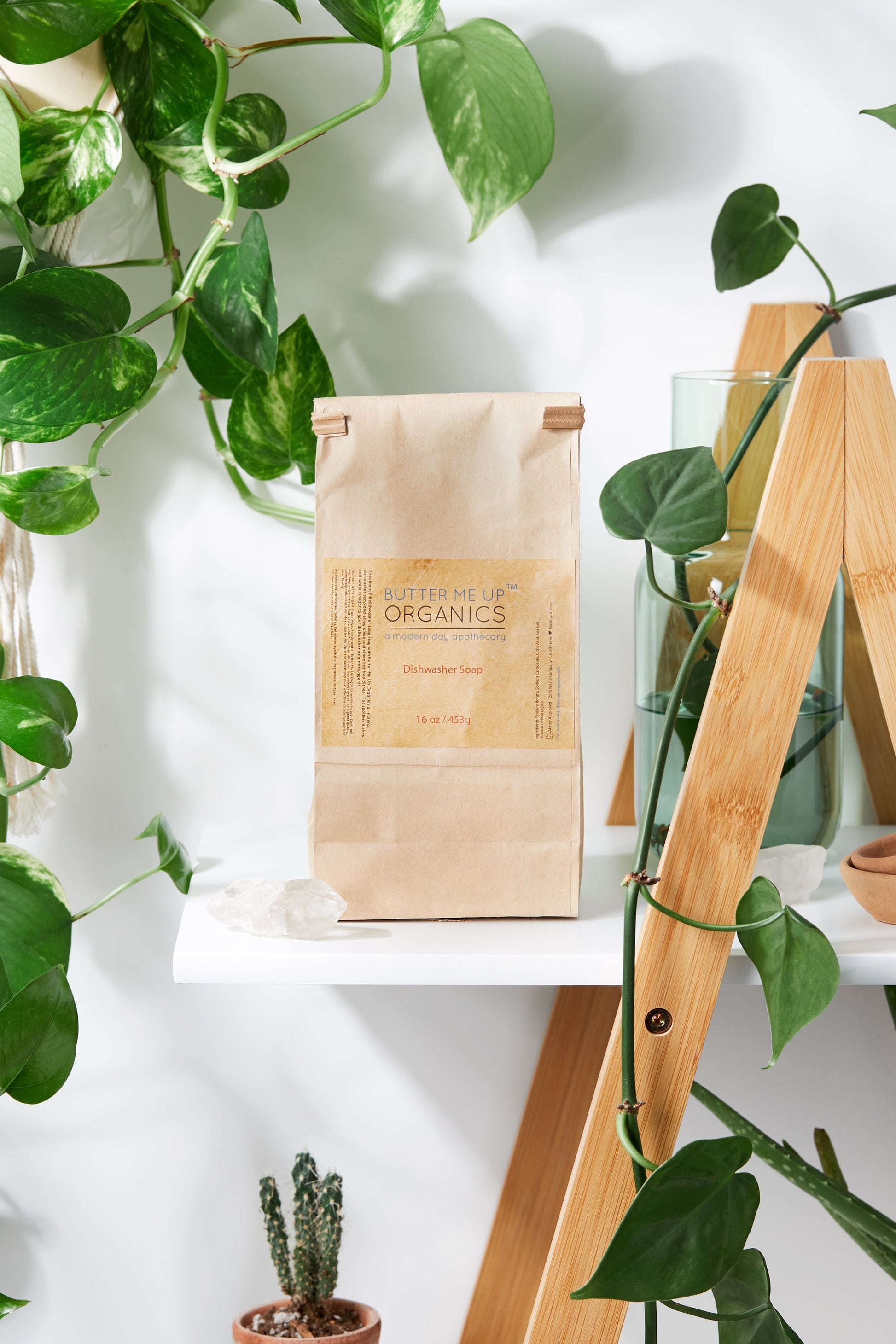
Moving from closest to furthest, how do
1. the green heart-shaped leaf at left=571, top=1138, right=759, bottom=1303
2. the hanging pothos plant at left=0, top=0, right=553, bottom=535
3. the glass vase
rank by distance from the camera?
the green heart-shaped leaf at left=571, top=1138, right=759, bottom=1303 < the hanging pothos plant at left=0, top=0, right=553, bottom=535 < the glass vase

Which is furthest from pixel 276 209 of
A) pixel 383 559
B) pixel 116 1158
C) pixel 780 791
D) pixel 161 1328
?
pixel 161 1328

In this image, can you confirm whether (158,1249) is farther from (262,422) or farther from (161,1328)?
(262,422)

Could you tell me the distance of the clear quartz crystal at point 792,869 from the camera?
2.39ft

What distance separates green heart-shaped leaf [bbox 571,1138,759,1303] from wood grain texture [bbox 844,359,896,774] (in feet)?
1.04

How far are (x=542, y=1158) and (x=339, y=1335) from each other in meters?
0.24

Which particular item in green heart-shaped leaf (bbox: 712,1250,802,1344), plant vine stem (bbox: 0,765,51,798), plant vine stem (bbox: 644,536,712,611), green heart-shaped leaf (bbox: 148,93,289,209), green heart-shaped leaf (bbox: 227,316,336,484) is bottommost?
green heart-shaped leaf (bbox: 712,1250,802,1344)

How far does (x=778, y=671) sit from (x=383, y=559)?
0.26 metres

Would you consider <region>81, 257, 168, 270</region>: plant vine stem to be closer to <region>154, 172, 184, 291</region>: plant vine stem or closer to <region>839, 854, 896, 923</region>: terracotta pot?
<region>154, 172, 184, 291</region>: plant vine stem

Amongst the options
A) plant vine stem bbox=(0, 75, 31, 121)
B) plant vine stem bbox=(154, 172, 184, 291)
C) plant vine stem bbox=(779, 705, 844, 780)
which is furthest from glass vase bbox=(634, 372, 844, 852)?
plant vine stem bbox=(0, 75, 31, 121)

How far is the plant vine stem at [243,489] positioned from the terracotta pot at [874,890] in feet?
1.66

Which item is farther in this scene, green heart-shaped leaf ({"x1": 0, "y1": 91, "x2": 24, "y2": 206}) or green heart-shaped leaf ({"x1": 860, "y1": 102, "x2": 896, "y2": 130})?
green heart-shaped leaf ({"x1": 860, "y1": 102, "x2": 896, "y2": 130})

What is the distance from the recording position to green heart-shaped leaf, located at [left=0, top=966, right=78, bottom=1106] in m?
0.62

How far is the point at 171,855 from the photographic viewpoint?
82 cm

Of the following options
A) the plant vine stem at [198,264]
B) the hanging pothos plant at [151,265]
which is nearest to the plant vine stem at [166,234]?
the hanging pothos plant at [151,265]
